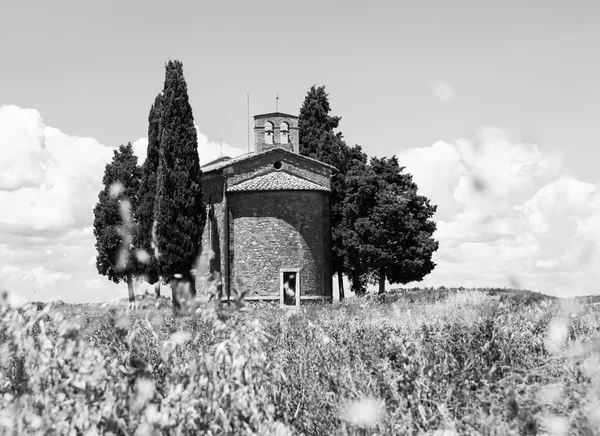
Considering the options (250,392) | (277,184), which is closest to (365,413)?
(250,392)

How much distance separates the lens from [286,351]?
7098 mm

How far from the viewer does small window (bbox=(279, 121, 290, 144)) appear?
38.0 metres

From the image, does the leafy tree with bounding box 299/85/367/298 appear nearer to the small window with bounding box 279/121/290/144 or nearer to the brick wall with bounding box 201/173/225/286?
the small window with bounding box 279/121/290/144

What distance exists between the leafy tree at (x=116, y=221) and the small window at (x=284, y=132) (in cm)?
1029

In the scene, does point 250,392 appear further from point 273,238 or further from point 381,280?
point 381,280

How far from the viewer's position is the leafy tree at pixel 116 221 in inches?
1585

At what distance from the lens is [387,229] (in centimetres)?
3694

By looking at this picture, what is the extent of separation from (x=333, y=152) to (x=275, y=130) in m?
4.61

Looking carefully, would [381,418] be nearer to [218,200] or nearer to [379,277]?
[218,200]

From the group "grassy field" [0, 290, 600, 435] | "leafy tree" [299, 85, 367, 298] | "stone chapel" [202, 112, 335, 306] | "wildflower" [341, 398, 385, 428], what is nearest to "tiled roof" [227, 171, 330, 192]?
"stone chapel" [202, 112, 335, 306]

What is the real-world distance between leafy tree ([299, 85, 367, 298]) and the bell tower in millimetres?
2641

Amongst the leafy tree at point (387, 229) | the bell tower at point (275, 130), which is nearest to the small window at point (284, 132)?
the bell tower at point (275, 130)

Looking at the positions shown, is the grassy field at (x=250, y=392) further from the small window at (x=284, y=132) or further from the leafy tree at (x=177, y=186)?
the small window at (x=284, y=132)

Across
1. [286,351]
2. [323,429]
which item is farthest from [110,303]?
[286,351]
